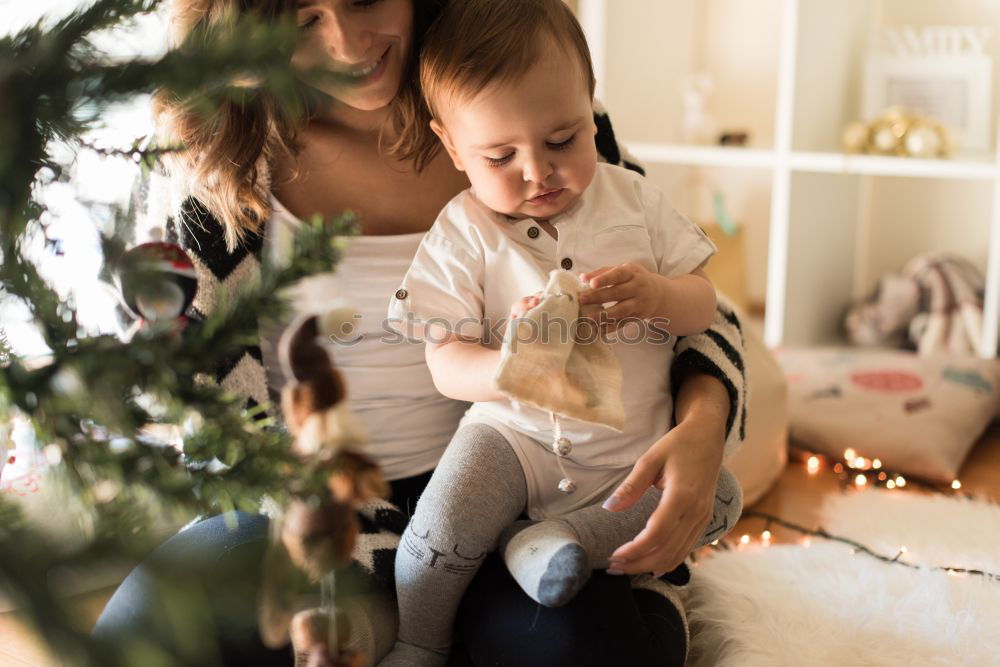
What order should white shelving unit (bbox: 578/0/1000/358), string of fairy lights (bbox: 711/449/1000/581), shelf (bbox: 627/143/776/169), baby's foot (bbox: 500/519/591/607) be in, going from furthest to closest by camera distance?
1. shelf (bbox: 627/143/776/169)
2. white shelving unit (bbox: 578/0/1000/358)
3. string of fairy lights (bbox: 711/449/1000/581)
4. baby's foot (bbox: 500/519/591/607)

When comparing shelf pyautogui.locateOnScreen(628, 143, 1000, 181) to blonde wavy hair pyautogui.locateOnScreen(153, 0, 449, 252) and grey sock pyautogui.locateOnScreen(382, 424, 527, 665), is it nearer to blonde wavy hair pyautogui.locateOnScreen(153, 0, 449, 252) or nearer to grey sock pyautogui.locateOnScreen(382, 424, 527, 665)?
blonde wavy hair pyautogui.locateOnScreen(153, 0, 449, 252)

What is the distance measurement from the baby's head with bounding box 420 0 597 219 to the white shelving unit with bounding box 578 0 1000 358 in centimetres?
145

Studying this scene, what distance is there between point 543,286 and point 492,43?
0.85ft

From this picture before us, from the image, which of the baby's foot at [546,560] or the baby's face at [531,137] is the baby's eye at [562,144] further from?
the baby's foot at [546,560]

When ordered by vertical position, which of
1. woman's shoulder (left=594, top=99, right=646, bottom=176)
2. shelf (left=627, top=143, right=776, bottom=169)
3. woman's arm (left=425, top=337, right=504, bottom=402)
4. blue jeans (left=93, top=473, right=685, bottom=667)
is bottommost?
shelf (left=627, top=143, right=776, bottom=169)

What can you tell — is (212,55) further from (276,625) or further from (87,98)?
(276,625)

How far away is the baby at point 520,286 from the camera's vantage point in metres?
1.06

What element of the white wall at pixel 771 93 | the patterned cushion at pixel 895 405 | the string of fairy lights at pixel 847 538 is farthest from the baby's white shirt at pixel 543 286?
the white wall at pixel 771 93

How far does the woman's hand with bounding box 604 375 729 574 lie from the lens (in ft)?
3.25

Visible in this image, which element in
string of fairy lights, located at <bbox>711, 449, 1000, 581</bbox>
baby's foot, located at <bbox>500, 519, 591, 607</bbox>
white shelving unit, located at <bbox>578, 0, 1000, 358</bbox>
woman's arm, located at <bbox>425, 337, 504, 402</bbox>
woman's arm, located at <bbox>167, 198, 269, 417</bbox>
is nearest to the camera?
baby's foot, located at <bbox>500, 519, 591, 607</bbox>

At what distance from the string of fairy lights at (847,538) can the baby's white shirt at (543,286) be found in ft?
1.53

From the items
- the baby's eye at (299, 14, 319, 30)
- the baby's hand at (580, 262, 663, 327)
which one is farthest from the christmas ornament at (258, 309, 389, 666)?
the baby's eye at (299, 14, 319, 30)

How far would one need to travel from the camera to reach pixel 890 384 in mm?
2131

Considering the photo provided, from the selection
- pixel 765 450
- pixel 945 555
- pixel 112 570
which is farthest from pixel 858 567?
pixel 112 570
